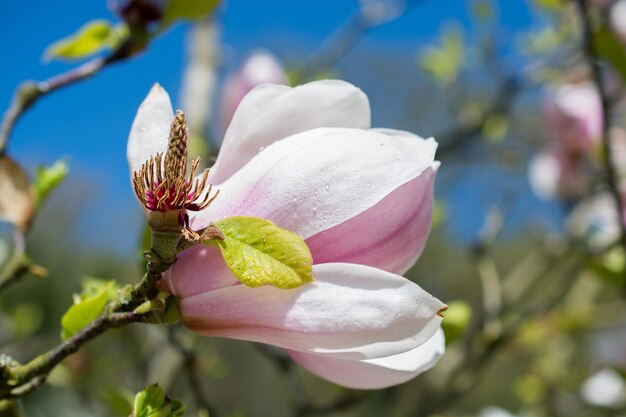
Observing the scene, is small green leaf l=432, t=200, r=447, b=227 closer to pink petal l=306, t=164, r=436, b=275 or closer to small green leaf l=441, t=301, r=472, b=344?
small green leaf l=441, t=301, r=472, b=344

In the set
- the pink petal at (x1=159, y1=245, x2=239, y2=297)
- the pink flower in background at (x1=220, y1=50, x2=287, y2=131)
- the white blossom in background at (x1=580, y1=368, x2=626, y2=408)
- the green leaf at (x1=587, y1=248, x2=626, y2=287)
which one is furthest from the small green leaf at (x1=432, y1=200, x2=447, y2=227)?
the pink petal at (x1=159, y1=245, x2=239, y2=297)

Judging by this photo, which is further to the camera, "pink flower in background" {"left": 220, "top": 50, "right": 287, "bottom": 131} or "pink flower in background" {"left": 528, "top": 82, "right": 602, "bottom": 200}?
"pink flower in background" {"left": 528, "top": 82, "right": 602, "bottom": 200}

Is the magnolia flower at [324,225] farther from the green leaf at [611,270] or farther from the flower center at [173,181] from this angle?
the green leaf at [611,270]

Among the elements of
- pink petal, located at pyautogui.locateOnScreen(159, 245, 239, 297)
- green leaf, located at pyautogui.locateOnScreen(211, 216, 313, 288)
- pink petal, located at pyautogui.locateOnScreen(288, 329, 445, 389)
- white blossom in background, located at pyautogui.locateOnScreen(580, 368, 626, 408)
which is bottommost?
white blossom in background, located at pyautogui.locateOnScreen(580, 368, 626, 408)

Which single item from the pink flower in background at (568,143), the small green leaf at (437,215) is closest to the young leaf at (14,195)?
the small green leaf at (437,215)

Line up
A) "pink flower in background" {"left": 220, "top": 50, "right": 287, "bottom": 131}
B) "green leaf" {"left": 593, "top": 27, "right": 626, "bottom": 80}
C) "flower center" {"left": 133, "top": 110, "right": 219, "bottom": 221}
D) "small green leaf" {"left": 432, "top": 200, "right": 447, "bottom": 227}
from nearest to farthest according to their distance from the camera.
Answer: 1. "flower center" {"left": 133, "top": 110, "right": 219, "bottom": 221}
2. "green leaf" {"left": 593, "top": 27, "right": 626, "bottom": 80}
3. "small green leaf" {"left": 432, "top": 200, "right": 447, "bottom": 227}
4. "pink flower in background" {"left": 220, "top": 50, "right": 287, "bottom": 131}

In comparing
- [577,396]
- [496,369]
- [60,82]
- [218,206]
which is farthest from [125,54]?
[496,369]

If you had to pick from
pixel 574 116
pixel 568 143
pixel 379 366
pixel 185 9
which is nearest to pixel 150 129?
pixel 379 366
